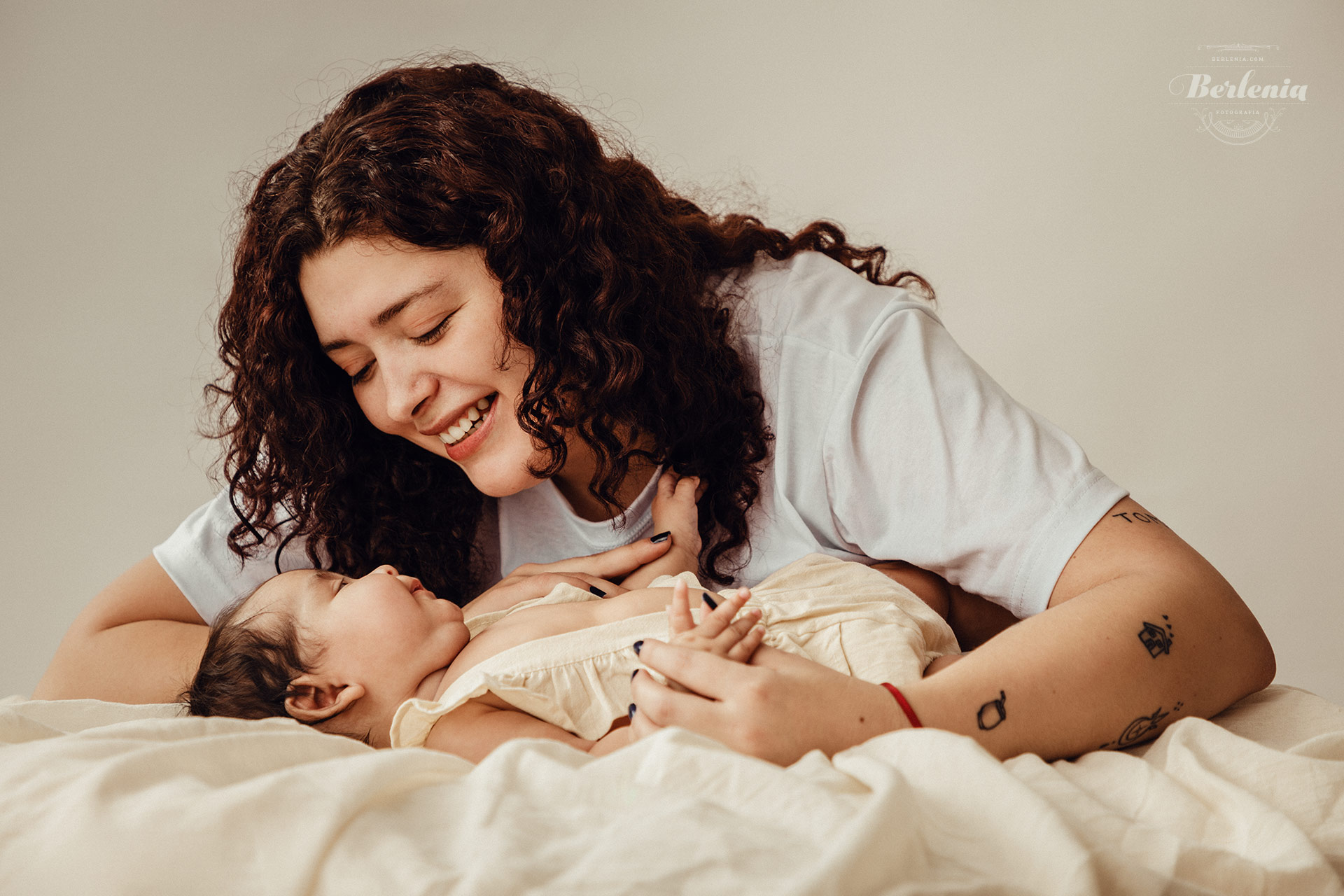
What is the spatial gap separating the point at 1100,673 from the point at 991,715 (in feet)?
0.42

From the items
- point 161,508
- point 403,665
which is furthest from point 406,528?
point 161,508

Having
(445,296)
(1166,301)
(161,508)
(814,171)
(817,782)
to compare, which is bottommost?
(161,508)

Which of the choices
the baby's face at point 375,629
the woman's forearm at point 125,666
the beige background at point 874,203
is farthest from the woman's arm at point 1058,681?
the beige background at point 874,203

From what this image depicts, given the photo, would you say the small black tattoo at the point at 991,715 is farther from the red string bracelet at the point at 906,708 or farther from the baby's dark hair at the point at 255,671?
the baby's dark hair at the point at 255,671

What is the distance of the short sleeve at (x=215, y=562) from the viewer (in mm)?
1617

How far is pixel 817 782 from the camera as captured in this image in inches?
27.4

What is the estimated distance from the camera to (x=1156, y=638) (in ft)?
3.19

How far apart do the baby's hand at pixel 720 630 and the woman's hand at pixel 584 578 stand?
0.41 meters

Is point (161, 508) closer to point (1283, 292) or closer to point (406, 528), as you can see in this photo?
point (406, 528)

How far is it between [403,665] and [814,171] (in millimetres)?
1928

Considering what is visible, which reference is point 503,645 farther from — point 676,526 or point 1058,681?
point 1058,681

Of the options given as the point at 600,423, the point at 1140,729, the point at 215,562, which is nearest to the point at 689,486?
the point at 600,423

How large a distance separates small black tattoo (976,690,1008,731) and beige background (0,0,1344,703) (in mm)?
1853

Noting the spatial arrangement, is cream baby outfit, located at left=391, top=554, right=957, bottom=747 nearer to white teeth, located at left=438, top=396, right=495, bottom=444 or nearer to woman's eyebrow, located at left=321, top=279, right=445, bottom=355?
white teeth, located at left=438, top=396, right=495, bottom=444
